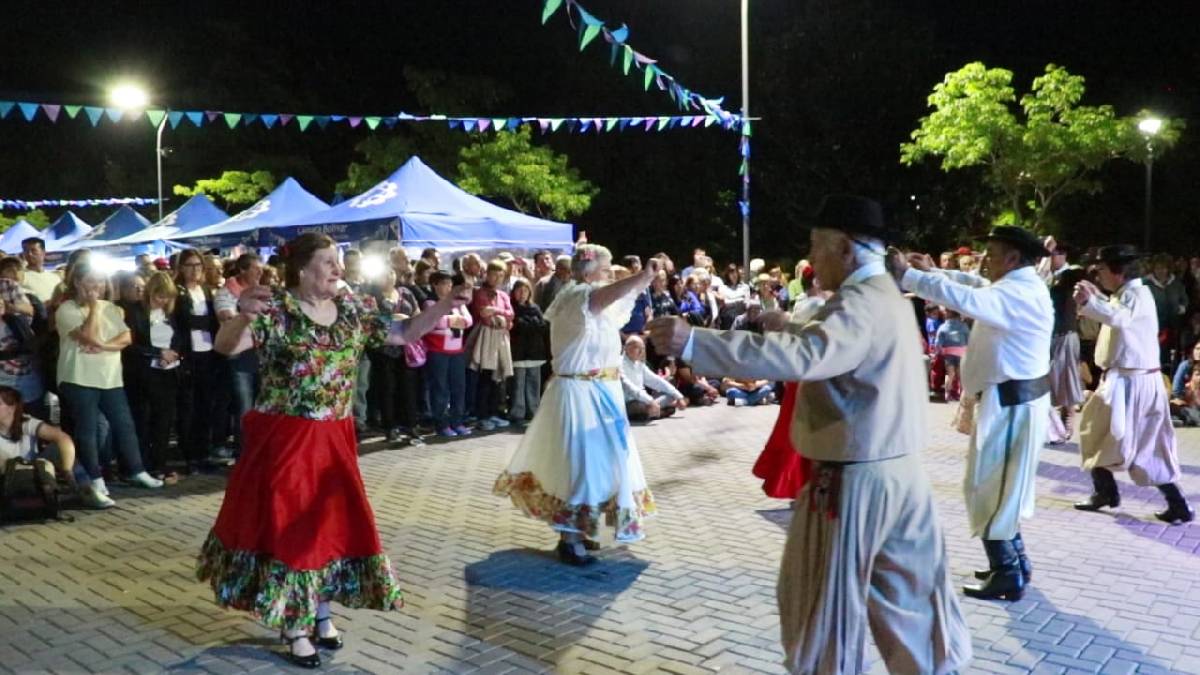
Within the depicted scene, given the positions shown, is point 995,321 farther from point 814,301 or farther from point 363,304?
point 363,304

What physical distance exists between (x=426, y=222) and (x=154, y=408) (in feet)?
23.9

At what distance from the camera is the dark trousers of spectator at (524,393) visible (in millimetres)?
12195

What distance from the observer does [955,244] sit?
2988cm

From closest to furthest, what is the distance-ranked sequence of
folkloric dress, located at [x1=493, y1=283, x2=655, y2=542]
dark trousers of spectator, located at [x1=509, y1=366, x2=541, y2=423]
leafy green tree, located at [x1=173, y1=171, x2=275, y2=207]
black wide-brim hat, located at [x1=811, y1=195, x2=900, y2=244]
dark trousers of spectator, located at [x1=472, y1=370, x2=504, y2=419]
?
black wide-brim hat, located at [x1=811, y1=195, x2=900, y2=244] < folkloric dress, located at [x1=493, y1=283, x2=655, y2=542] < dark trousers of spectator, located at [x1=472, y1=370, x2=504, y2=419] < dark trousers of spectator, located at [x1=509, y1=366, x2=541, y2=423] < leafy green tree, located at [x1=173, y1=171, x2=275, y2=207]

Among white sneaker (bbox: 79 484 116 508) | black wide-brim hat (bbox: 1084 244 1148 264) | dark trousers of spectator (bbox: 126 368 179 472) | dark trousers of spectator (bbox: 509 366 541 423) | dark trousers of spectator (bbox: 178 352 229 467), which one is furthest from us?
dark trousers of spectator (bbox: 509 366 541 423)

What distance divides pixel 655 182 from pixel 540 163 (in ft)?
22.4

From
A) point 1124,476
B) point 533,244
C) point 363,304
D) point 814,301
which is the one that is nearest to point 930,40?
point 533,244

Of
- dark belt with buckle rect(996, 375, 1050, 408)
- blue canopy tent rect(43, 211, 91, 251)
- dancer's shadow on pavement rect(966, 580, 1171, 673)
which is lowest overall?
dancer's shadow on pavement rect(966, 580, 1171, 673)

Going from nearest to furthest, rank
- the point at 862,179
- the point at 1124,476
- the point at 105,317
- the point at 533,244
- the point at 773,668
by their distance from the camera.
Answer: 1. the point at 773,668
2. the point at 105,317
3. the point at 1124,476
4. the point at 533,244
5. the point at 862,179

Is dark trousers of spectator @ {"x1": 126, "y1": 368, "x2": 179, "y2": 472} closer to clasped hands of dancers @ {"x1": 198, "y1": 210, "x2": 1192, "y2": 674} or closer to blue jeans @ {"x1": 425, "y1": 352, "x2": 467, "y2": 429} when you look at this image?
blue jeans @ {"x1": 425, "y1": 352, "x2": 467, "y2": 429}

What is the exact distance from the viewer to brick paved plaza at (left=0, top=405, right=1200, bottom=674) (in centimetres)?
478

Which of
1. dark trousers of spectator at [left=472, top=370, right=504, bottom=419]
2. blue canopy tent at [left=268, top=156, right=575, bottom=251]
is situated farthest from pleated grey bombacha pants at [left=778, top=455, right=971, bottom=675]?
blue canopy tent at [left=268, top=156, right=575, bottom=251]

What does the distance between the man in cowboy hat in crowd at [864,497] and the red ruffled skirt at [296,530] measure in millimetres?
2182

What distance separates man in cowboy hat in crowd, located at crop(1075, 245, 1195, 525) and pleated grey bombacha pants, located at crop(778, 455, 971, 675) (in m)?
4.32
